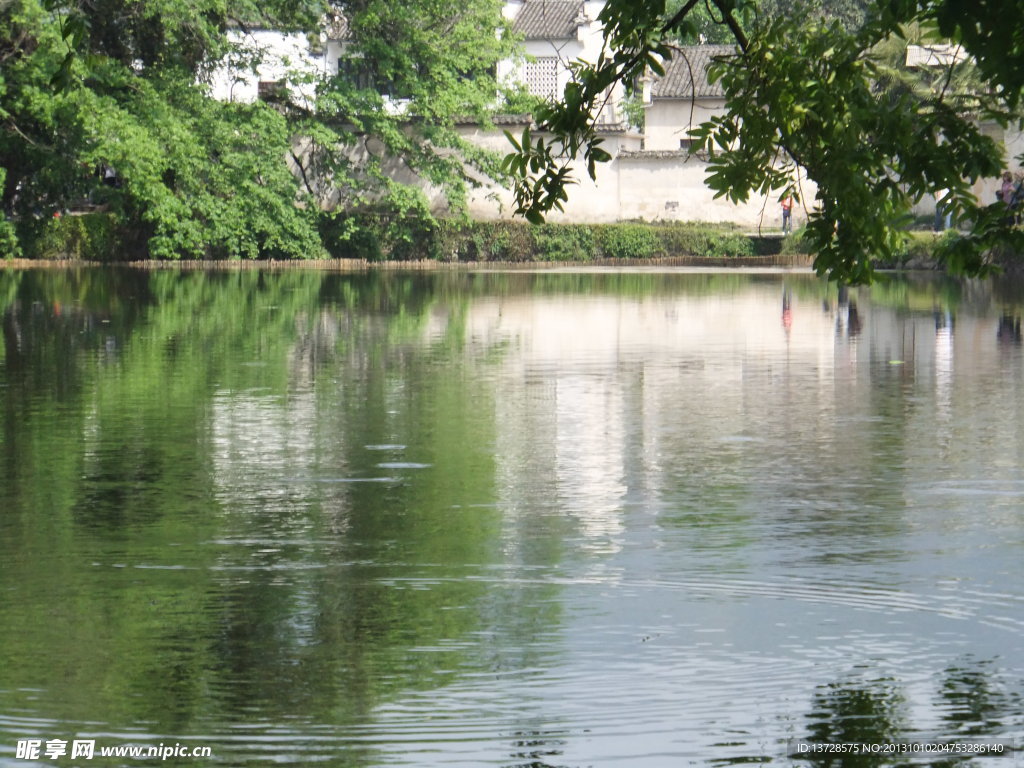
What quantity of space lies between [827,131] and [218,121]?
38770 millimetres

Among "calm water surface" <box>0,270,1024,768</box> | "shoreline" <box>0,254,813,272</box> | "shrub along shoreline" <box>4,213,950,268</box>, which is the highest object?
"shrub along shoreline" <box>4,213,950,268</box>

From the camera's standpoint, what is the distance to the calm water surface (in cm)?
552

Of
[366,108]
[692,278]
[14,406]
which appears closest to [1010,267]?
[692,278]

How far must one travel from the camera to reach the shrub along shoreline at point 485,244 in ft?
150

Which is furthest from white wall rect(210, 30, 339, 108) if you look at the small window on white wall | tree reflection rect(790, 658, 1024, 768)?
tree reflection rect(790, 658, 1024, 768)

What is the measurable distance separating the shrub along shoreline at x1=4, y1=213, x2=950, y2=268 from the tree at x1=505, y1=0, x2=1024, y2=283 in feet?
125

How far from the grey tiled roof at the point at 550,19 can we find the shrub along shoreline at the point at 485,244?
1602cm

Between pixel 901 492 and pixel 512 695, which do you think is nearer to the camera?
pixel 512 695

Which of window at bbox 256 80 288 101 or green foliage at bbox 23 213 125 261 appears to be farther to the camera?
window at bbox 256 80 288 101

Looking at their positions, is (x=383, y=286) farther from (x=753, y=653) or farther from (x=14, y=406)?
(x=753, y=653)

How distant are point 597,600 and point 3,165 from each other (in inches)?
1631

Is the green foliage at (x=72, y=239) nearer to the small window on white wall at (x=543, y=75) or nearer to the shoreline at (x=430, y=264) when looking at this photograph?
the shoreline at (x=430, y=264)

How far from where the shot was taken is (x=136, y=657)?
245 inches

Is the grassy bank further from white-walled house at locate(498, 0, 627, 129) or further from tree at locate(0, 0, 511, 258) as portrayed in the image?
white-walled house at locate(498, 0, 627, 129)
